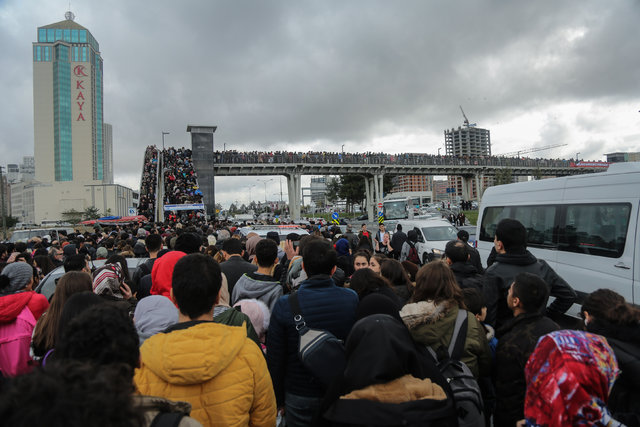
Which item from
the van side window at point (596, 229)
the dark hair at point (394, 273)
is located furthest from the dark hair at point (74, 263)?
the van side window at point (596, 229)

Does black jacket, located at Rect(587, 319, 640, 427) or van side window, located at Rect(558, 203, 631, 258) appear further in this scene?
van side window, located at Rect(558, 203, 631, 258)

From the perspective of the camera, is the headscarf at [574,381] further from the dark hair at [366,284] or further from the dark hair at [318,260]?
the dark hair at [318,260]

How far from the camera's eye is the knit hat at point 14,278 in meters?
4.19

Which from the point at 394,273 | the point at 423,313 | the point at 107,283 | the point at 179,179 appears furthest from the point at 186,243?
the point at 179,179

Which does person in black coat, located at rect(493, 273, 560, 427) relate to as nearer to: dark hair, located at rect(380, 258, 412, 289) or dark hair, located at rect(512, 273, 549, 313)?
dark hair, located at rect(512, 273, 549, 313)

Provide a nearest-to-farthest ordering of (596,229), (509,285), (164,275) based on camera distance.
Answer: (509,285)
(164,275)
(596,229)

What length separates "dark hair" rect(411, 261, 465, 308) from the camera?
10.3 ft

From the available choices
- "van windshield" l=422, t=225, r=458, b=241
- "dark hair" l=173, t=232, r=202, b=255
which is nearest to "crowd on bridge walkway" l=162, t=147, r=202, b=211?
"van windshield" l=422, t=225, r=458, b=241

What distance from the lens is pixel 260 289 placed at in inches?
163

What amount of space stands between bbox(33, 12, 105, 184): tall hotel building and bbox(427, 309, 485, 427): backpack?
151 meters

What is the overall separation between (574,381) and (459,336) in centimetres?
91

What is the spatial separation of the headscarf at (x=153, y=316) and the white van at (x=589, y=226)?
20.4ft

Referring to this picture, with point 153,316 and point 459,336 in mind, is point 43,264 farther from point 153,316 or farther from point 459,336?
point 459,336

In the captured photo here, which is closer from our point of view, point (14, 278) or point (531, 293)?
point (531, 293)
